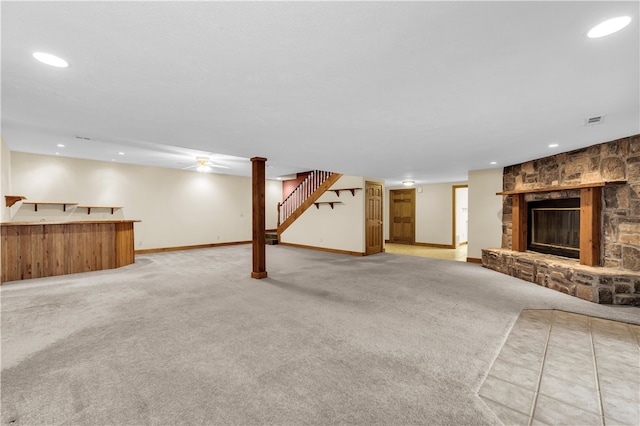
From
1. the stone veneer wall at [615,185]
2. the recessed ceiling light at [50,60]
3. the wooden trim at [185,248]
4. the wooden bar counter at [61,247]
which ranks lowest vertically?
the wooden trim at [185,248]

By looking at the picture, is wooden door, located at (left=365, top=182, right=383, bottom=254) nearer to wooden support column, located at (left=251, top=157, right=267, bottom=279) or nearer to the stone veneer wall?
wooden support column, located at (left=251, top=157, right=267, bottom=279)

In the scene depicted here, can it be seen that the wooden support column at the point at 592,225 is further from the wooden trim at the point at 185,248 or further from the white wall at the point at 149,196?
the wooden trim at the point at 185,248

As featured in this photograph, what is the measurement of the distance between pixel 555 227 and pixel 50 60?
7234 mm

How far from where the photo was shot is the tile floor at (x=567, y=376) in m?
1.75

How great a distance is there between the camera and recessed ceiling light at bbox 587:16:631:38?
1.52m

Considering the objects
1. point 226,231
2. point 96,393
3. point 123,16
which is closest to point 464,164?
point 123,16

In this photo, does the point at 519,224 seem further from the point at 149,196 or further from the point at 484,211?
the point at 149,196

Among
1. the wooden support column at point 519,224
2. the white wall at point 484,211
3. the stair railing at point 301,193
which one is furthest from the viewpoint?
the stair railing at point 301,193

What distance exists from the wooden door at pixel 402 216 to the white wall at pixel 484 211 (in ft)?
12.1

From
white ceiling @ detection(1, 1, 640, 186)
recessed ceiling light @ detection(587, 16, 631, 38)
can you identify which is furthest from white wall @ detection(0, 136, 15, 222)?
recessed ceiling light @ detection(587, 16, 631, 38)

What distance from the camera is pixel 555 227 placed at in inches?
201

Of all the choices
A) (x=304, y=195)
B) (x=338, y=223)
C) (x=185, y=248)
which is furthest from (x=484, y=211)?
(x=185, y=248)

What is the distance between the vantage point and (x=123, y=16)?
150 cm

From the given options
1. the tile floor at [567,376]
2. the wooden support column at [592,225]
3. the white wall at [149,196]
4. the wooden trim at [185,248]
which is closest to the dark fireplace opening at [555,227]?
the wooden support column at [592,225]
